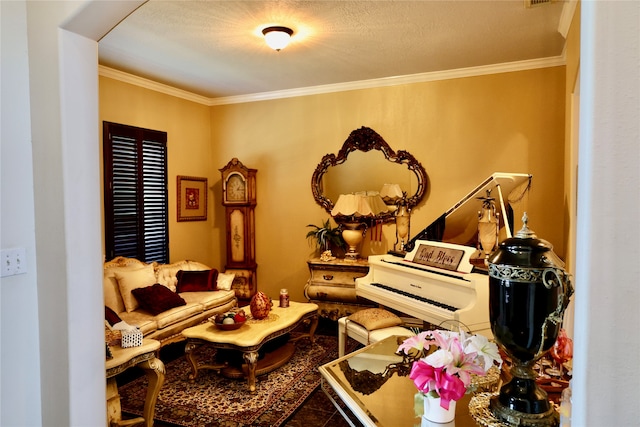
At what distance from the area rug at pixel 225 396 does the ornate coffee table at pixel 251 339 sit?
0.25 ft

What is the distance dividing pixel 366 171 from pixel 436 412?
385 centimetres

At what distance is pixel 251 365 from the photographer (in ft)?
10.6

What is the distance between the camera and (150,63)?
13.9 feet

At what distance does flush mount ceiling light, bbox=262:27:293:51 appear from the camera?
10.8ft

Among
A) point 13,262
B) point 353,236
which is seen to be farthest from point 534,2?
point 13,262

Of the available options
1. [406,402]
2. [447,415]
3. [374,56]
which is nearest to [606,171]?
[447,415]

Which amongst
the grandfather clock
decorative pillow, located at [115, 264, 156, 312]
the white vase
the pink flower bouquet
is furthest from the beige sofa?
the pink flower bouquet

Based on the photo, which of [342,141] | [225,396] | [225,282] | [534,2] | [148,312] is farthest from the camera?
[342,141]

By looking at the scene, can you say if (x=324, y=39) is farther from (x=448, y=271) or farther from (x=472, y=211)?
(x=448, y=271)

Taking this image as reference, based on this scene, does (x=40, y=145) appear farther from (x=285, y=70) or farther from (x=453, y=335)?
(x=285, y=70)

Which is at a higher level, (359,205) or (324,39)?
(324,39)

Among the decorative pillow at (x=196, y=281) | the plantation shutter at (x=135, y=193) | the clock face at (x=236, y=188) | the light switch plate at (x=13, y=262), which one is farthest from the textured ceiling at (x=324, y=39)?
the decorative pillow at (x=196, y=281)

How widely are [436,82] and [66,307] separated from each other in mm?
4201

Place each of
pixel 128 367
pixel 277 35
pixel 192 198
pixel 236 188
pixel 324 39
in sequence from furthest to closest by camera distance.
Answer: pixel 192 198 < pixel 236 188 < pixel 324 39 < pixel 277 35 < pixel 128 367
